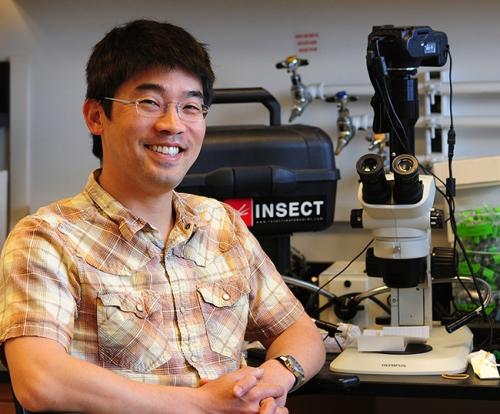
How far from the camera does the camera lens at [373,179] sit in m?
1.93

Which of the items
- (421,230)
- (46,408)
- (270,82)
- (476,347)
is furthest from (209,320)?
(270,82)

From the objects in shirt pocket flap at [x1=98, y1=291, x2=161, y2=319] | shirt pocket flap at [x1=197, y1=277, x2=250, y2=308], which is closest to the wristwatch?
shirt pocket flap at [x1=197, y1=277, x2=250, y2=308]

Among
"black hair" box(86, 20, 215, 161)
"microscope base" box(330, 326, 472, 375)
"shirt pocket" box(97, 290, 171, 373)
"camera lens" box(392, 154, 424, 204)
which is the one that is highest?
"black hair" box(86, 20, 215, 161)

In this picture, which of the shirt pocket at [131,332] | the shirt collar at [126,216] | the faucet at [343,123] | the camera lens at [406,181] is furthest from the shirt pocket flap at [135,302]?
the faucet at [343,123]

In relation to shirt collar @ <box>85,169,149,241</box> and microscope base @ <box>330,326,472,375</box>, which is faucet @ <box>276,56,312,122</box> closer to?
microscope base @ <box>330,326,472,375</box>

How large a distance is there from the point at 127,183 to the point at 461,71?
150 cm

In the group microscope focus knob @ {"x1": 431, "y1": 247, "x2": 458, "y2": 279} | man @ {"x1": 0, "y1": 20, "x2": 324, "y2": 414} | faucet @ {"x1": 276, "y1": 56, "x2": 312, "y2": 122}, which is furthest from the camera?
faucet @ {"x1": 276, "y1": 56, "x2": 312, "y2": 122}

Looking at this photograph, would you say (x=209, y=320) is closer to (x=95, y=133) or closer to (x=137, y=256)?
(x=137, y=256)

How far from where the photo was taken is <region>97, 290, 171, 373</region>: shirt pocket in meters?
1.60

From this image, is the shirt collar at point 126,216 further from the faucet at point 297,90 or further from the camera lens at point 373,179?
the faucet at point 297,90

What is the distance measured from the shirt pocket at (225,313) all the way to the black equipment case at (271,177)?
52 cm

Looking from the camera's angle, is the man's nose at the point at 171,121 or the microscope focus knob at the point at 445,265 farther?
the microscope focus knob at the point at 445,265

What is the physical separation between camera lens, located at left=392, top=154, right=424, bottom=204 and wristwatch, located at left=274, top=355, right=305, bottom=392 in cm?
46

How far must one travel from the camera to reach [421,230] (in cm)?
205
